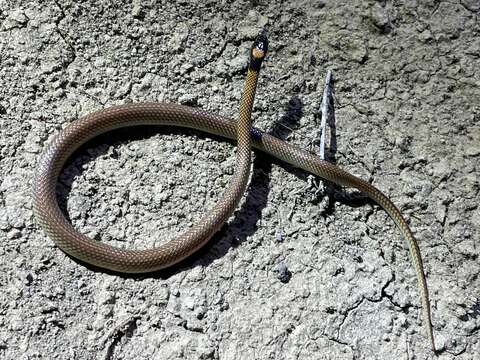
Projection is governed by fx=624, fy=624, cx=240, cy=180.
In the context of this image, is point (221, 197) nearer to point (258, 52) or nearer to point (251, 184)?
point (251, 184)

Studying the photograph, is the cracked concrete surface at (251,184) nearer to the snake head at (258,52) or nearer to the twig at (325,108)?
the twig at (325,108)

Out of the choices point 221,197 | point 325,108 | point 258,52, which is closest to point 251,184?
point 221,197

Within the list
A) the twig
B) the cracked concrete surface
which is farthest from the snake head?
the twig

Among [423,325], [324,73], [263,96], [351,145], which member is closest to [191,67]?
[263,96]

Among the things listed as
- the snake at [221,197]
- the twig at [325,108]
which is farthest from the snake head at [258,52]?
the twig at [325,108]

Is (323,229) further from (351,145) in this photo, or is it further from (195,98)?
(195,98)

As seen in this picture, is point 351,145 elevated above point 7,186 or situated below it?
below

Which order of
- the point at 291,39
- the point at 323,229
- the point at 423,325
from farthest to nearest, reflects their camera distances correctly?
the point at 291,39
the point at 323,229
the point at 423,325
